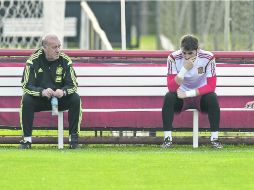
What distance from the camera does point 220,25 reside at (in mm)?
29469

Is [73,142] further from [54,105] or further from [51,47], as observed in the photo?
[51,47]

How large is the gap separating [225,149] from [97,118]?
154 cm

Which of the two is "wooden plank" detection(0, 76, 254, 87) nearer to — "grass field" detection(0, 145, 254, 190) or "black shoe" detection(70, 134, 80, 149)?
"black shoe" detection(70, 134, 80, 149)

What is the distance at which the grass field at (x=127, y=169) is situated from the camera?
34.9ft

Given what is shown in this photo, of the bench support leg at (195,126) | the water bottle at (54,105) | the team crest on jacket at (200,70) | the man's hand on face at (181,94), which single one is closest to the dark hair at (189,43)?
the team crest on jacket at (200,70)

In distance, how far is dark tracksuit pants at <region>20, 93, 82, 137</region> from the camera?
13.4m

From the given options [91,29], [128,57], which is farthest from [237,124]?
[91,29]

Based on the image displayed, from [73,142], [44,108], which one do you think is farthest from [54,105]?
[73,142]

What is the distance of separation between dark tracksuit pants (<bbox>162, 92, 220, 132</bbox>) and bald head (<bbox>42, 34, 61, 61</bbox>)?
1330 mm

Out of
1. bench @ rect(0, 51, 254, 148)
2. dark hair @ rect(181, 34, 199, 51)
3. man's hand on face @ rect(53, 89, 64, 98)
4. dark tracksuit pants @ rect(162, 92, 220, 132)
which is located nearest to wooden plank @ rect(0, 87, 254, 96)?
bench @ rect(0, 51, 254, 148)

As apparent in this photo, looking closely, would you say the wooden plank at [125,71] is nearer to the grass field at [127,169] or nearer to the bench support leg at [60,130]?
the bench support leg at [60,130]

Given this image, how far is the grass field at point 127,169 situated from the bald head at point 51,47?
105 centimetres

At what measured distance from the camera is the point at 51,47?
1336 centimetres

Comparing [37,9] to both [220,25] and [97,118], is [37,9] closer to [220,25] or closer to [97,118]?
[220,25]
